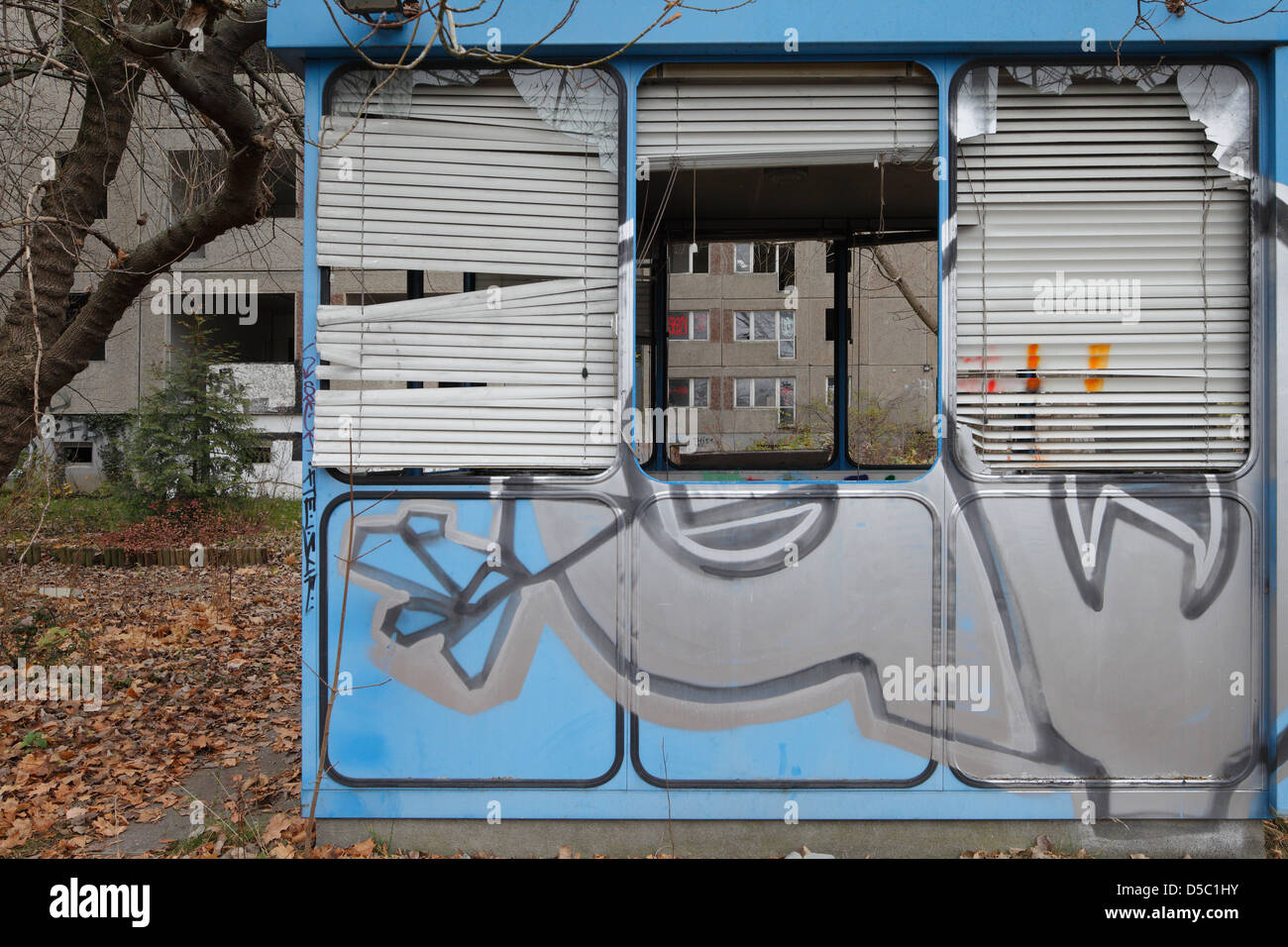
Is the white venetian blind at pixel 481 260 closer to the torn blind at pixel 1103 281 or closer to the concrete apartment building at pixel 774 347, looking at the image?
the torn blind at pixel 1103 281

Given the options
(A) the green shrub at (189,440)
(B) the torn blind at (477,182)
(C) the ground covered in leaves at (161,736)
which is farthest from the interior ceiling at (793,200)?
(A) the green shrub at (189,440)

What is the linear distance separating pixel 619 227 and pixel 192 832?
3.03 metres

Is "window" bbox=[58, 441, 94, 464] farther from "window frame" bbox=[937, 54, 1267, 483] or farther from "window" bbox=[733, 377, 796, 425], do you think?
"window frame" bbox=[937, 54, 1267, 483]

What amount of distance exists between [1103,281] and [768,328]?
60.6 ft

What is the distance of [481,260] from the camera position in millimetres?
3309

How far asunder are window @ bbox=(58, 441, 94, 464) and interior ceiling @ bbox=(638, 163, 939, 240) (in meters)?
17.7

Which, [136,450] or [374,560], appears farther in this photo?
[136,450]

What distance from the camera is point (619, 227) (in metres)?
3.29

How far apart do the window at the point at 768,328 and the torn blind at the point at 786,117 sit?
59.4ft

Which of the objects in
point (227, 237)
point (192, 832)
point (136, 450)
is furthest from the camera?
point (227, 237)

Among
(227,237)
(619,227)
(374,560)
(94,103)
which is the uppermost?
(227,237)

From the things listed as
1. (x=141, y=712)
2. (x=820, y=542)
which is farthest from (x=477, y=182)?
(x=141, y=712)

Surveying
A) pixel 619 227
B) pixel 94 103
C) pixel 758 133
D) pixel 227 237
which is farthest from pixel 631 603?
pixel 227 237

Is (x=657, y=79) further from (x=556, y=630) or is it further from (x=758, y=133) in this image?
(x=556, y=630)
